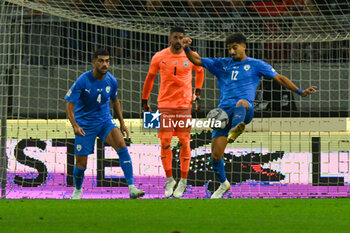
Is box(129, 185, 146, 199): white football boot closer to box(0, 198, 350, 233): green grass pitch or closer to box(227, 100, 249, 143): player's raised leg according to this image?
box(0, 198, 350, 233): green grass pitch

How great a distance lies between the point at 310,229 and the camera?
534 cm

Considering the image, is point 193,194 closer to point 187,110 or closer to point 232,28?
point 187,110

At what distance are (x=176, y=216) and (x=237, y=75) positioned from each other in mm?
2556

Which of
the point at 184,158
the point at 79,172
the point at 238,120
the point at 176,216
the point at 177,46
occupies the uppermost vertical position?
the point at 177,46

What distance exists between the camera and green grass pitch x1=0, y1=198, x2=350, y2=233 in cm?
540

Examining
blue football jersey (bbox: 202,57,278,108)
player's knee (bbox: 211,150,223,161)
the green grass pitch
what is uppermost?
blue football jersey (bbox: 202,57,278,108)

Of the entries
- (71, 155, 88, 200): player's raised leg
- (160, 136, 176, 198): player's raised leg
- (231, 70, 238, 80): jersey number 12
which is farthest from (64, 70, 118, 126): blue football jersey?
(231, 70, 238, 80): jersey number 12

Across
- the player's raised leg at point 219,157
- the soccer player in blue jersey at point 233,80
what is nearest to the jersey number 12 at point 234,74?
the soccer player in blue jersey at point 233,80

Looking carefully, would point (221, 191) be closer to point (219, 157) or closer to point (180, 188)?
point (219, 157)

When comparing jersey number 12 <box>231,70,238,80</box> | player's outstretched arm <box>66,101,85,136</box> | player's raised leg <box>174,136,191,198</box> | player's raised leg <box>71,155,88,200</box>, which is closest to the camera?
jersey number 12 <box>231,70,238,80</box>

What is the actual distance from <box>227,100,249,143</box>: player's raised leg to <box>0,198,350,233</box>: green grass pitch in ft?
2.18

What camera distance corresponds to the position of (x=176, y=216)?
6164 millimetres

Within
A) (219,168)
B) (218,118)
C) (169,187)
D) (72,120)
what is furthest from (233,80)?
(72,120)

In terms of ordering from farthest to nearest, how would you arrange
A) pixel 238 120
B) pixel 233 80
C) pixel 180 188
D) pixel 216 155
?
pixel 180 188, pixel 216 155, pixel 233 80, pixel 238 120
